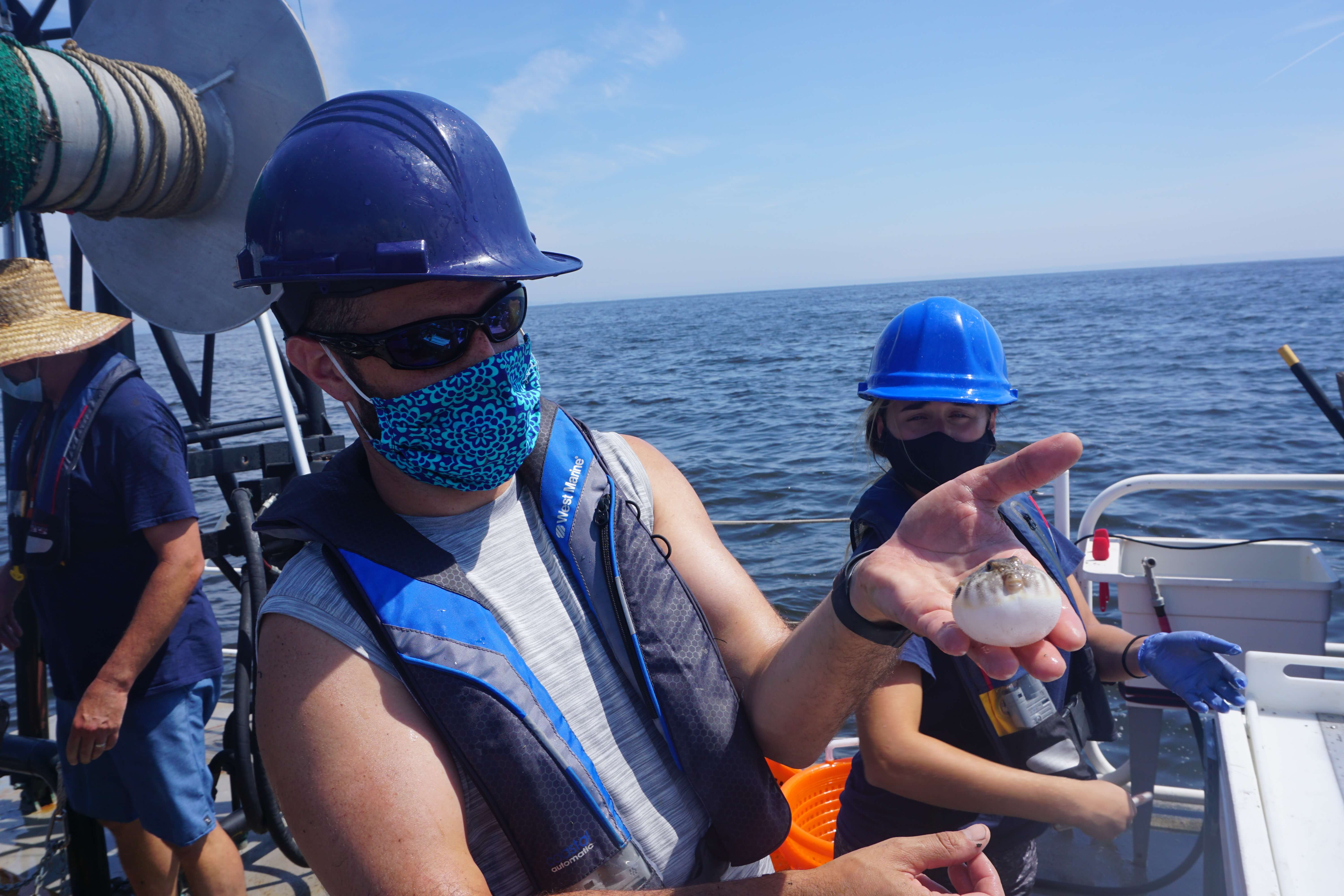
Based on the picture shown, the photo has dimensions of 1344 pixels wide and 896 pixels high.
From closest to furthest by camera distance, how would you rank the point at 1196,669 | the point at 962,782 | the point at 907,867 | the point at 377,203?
the point at 907,867 → the point at 377,203 → the point at 962,782 → the point at 1196,669

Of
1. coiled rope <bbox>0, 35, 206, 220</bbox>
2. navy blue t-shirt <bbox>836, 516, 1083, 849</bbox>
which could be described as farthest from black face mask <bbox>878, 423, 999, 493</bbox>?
coiled rope <bbox>0, 35, 206, 220</bbox>

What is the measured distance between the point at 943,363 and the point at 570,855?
199 centimetres

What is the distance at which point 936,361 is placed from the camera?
9.10 ft

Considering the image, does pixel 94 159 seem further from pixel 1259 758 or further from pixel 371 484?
pixel 1259 758

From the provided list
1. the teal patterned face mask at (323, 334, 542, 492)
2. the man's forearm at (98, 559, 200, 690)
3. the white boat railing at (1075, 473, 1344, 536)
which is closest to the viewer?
the teal patterned face mask at (323, 334, 542, 492)

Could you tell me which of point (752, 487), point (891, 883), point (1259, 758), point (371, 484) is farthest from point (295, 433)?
point (752, 487)

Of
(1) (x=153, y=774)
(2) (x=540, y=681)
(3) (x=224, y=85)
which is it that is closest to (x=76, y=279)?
(3) (x=224, y=85)

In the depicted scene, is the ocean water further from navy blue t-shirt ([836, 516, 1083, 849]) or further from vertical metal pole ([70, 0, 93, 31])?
vertical metal pole ([70, 0, 93, 31])

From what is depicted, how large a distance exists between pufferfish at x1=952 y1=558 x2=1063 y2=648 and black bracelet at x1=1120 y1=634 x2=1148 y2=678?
5.25ft

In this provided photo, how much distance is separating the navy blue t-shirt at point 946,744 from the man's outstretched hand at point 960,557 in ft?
2.63

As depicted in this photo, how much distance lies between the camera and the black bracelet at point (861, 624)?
1587 mm

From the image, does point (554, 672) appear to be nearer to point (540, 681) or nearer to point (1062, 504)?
point (540, 681)

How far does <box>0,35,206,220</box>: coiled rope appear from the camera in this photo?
8.13 ft

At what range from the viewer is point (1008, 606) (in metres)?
1.39
